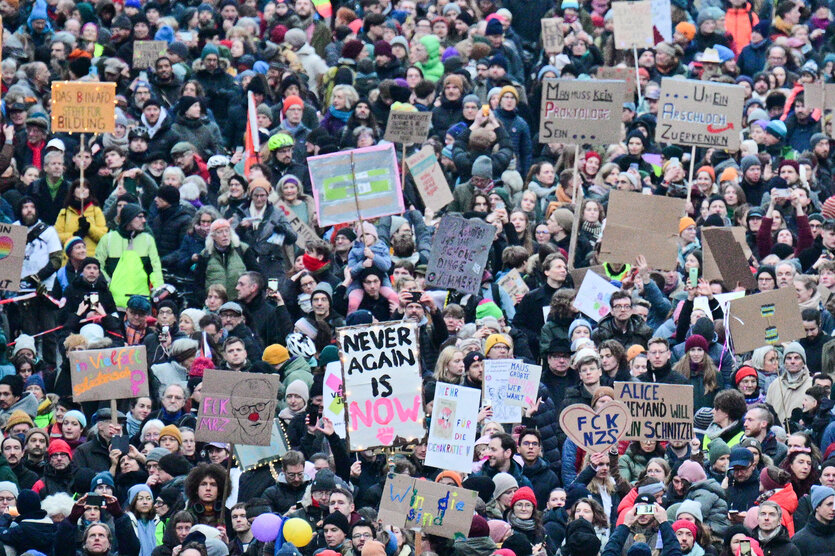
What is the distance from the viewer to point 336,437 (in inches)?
667

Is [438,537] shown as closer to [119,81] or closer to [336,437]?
[336,437]

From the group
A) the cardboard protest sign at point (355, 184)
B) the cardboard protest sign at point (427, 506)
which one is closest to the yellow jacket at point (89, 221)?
the cardboard protest sign at point (355, 184)

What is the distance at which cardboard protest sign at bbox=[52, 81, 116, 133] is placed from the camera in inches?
861

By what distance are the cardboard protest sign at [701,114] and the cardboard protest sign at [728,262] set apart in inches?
101

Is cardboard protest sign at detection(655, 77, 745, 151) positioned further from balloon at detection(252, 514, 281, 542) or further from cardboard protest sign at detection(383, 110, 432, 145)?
balloon at detection(252, 514, 281, 542)

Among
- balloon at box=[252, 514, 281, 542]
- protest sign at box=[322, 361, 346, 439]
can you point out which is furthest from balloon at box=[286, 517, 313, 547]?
protest sign at box=[322, 361, 346, 439]

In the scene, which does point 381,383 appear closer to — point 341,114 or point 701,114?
point 701,114

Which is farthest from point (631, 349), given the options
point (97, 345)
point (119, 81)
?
point (119, 81)

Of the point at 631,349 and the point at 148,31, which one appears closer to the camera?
the point at 631,349

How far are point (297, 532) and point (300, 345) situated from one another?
3.60 metres


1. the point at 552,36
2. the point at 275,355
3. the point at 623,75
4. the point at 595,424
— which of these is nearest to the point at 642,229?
the point at 275,355

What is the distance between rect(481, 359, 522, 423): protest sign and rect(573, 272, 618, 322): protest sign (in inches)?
68.1

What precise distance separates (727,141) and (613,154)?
1248 mm

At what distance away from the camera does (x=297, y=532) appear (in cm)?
1537
